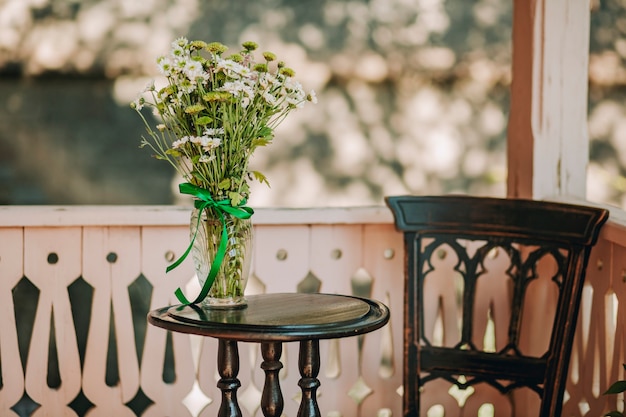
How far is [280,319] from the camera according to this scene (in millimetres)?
2096

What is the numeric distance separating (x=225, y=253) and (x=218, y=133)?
0.30 metres

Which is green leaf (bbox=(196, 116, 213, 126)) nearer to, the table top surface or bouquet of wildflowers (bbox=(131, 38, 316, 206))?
bouquet of wildflowers (bbox=(131, 38, 316, 206))

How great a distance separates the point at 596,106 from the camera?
18.0 ft

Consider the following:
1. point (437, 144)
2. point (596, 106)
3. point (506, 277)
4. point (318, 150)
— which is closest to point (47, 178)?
point (318, 150)

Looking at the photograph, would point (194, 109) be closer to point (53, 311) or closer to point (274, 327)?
point (274, 327)

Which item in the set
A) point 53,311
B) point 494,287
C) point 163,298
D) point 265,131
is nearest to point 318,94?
point 494,287

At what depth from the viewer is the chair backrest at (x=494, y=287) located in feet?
8.50

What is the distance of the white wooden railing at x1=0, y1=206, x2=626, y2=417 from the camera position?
2.84m

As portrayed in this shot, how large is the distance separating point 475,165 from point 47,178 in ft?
8.47

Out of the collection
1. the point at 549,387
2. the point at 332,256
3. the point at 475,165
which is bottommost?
the point at 549,387

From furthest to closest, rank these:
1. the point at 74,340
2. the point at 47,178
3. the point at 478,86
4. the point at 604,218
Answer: the point at 478,86 < the point at 47,178 < the point at 74,340 < the point at 604,218

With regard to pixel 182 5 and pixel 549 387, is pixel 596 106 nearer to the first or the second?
pixel 182 5

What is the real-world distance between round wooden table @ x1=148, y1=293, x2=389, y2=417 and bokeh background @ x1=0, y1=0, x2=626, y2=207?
294 cm

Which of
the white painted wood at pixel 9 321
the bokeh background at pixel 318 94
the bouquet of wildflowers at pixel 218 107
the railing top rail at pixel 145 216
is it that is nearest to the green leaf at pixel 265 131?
the bouquet of wildflowers at pixel 218 107
